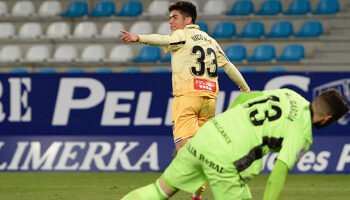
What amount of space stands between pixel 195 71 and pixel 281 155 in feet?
9.63

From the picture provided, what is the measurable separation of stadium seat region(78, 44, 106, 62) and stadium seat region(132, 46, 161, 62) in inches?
33.8

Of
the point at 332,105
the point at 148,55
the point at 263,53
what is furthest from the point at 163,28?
the point at 332,105

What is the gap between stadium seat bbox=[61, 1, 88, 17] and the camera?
758 inches

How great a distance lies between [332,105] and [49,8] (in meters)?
15.3

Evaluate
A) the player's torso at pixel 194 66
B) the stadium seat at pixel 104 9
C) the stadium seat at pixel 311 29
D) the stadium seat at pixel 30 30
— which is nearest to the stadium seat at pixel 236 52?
the stadium seat at pixel 311 29

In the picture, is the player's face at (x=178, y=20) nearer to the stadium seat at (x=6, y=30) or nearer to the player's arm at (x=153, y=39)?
the player's arm at (x=153, y=39)

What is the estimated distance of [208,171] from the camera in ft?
16.7

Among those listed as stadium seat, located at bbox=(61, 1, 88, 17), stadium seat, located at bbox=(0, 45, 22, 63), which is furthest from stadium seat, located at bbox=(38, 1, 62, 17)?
stadium seat, located at bbox=(0, 45, 22, 63)

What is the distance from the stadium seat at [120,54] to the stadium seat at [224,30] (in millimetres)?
1965

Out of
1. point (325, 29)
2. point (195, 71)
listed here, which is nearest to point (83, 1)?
point (325, 29)

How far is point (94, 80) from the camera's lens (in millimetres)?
13258

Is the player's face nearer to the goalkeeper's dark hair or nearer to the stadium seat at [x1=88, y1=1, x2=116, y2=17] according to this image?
the goalkeeper's dark hair

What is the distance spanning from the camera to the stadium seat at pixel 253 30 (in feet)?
57.9

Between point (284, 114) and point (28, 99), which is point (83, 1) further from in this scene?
point (284, 114)
